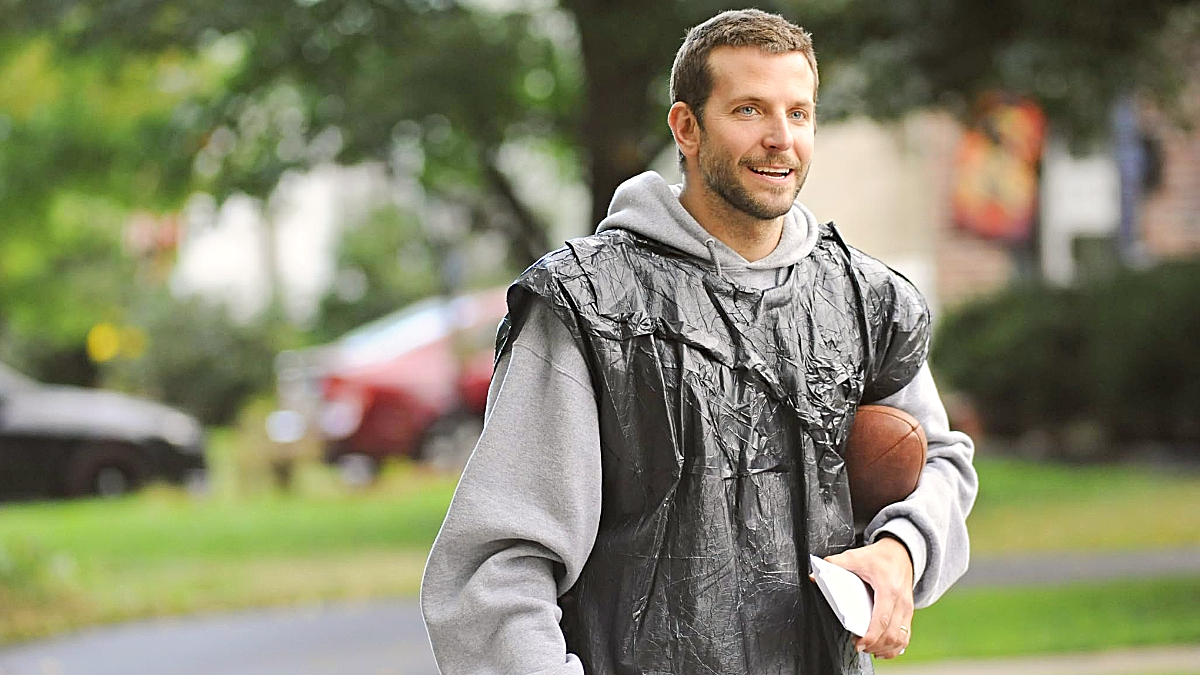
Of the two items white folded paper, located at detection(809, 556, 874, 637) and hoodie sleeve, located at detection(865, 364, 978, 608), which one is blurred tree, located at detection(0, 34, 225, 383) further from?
white folded paper, located at detection(809, 556, 874, 637)

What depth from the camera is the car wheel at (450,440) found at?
17.8 metres

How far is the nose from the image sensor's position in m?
2.66

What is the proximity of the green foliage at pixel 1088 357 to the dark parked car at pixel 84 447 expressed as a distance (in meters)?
8.43

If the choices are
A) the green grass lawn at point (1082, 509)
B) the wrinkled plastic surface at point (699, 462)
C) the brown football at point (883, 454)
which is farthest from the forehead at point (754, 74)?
the green grass lawn at point (1082, 509)

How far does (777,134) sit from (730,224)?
18 centimetres

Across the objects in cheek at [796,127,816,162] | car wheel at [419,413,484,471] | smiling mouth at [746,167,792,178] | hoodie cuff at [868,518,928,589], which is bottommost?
car wheel at [419,413,484,471]

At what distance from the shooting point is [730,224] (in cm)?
276

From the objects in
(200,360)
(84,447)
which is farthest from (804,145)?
(200,360)

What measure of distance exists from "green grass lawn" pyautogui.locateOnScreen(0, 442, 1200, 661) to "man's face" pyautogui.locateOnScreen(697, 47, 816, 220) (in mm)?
5918

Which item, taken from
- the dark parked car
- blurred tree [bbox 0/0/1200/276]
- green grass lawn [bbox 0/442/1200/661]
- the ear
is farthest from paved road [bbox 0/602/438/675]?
the dark parked car

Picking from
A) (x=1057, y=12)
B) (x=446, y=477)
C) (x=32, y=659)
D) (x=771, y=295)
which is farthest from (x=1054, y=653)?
(x=446, y=477)

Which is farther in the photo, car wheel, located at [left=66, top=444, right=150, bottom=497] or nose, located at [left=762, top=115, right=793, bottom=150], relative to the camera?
car wheel, located at [left=66, top=444, right=150, bottom=497]

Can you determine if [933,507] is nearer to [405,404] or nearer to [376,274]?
[405,404]

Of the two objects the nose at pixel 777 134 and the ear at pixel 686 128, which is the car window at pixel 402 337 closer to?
the ear at pixel 686 128
